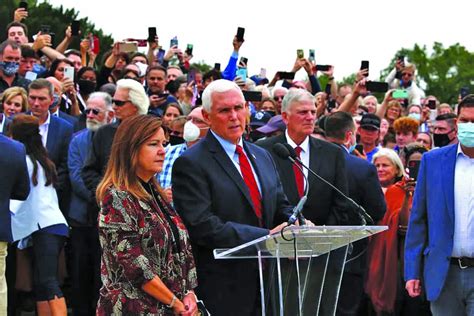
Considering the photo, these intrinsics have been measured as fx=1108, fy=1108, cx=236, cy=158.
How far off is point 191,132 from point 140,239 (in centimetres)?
419

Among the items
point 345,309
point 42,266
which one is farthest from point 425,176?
point 42,266

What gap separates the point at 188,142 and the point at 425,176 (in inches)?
109

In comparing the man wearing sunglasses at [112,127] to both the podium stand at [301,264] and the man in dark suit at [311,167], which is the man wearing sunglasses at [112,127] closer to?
the man in dark suit at [311,167]

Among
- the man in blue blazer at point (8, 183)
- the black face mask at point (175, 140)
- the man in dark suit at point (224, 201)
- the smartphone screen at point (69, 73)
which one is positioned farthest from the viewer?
the smartphone screen at point (69, 73)

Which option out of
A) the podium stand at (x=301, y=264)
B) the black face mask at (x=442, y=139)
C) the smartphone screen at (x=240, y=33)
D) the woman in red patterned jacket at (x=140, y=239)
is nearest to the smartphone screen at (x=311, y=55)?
the smartphone screen at (x=240, y=33)

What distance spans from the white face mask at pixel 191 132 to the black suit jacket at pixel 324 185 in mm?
1342

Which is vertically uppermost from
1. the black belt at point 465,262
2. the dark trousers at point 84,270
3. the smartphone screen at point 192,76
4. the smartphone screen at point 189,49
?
the smartphone screen at point 189,49

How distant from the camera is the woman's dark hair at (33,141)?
36.1 feet

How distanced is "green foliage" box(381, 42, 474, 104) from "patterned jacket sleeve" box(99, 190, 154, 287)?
66.6 meters

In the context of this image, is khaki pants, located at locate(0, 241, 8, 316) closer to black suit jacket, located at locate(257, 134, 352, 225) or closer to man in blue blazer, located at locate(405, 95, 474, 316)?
black suit jacket, located at locate(257, 134, 352, 225)

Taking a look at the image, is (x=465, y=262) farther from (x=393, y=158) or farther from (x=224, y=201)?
(x=393, y=158)

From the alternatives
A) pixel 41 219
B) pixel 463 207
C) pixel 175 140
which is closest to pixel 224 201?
pixel 463 207

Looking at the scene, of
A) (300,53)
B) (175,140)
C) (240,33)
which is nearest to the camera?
(175,140)

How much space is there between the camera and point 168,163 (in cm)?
1073
